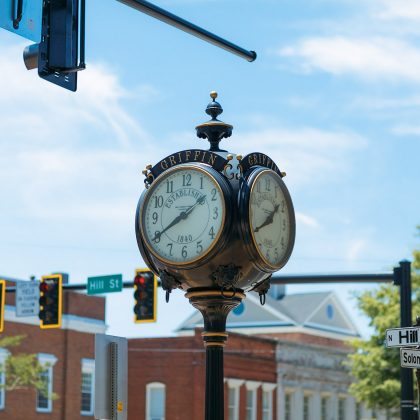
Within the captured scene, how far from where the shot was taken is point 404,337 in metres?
11.1

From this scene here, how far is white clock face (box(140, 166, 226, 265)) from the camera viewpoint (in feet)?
25.3

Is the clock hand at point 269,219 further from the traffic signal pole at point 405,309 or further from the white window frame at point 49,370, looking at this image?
the white window frame at point 49,370

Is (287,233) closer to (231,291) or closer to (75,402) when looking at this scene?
(231,291)

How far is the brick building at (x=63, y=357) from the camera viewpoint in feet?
152

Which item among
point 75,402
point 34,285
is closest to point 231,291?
point 34,285

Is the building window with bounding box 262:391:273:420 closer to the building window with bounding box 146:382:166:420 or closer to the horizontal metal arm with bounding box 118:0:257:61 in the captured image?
the building window with bounding box 146:382:166:420

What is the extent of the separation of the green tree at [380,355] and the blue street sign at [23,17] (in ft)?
120

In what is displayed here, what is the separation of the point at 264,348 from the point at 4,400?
1484 cm

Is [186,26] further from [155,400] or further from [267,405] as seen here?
[267,405]

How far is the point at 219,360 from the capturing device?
7938mm

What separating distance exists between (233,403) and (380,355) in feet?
33.8

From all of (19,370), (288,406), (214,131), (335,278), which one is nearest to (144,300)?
(335,278)

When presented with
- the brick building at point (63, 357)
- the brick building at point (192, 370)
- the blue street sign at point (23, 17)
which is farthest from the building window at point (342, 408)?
the blue street sign at point (23, 17)

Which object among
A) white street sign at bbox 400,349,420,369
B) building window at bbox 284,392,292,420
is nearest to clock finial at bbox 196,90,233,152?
white street sign at bbox 400,349,420,369
